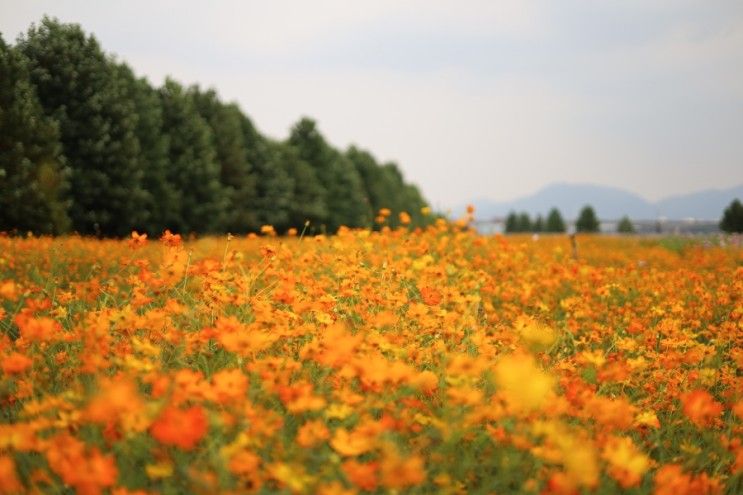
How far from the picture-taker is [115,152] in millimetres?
19250

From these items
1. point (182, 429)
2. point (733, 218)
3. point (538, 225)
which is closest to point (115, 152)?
point (182, 429)

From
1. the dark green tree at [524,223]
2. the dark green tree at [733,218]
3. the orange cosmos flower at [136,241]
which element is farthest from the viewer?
the dark green tree at [524,223]

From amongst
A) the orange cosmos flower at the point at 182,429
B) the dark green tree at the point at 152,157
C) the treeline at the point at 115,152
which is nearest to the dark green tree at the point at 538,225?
the treeline at the point at 115,152

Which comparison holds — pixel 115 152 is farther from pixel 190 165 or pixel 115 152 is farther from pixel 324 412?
pixel 324 412

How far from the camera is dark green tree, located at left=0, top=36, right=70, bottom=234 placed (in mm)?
14898

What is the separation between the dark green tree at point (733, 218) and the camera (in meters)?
43.5

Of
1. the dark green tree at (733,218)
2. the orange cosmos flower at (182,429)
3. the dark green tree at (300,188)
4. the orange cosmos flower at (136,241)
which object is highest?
the dark green tree at (300,188)

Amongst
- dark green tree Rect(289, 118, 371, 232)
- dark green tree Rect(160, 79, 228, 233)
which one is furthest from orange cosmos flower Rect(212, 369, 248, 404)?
dark green tree Rect(289, 118, 371, 232)

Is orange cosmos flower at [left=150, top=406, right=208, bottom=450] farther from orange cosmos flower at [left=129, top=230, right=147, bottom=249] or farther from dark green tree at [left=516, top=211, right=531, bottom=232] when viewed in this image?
dark green tree at [left=516, top=211, right=531, bottom=232]

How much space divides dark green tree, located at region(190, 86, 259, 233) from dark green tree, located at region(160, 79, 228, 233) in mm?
2280

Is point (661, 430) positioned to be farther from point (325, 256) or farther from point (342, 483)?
point (325, 256)

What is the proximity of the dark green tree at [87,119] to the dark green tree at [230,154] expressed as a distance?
7916 millimetres

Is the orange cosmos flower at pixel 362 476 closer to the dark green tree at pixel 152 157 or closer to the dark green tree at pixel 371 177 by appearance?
the dark green tree at pixel 152 157

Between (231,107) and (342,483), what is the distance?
2894 cm
